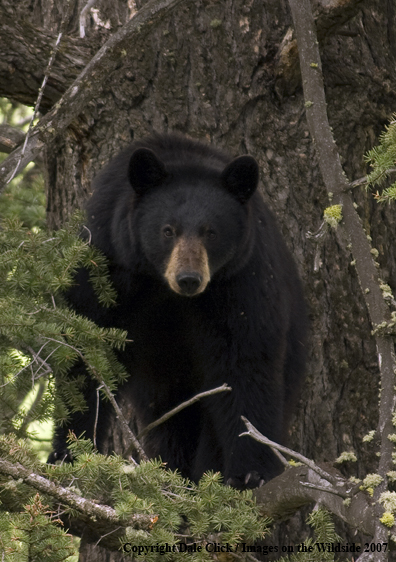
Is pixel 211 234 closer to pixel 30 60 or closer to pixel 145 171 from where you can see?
pixel 145 171

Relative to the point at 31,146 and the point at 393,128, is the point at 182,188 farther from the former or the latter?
the point at 393,128

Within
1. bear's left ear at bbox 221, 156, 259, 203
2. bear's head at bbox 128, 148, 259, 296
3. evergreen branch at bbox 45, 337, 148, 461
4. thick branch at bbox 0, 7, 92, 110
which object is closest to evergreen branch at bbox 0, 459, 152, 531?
evergreen branch at bbox 45, 337, 148, 461

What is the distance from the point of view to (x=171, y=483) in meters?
2.91

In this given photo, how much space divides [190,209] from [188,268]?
461mm

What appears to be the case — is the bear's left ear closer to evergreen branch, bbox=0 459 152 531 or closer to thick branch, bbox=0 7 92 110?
thick branch, bbox=0 7 92 110

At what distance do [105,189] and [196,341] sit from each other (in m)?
1.03

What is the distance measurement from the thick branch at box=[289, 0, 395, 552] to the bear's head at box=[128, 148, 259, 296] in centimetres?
78

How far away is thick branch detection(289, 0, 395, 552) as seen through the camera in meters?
2.43

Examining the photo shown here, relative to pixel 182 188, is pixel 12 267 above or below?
below

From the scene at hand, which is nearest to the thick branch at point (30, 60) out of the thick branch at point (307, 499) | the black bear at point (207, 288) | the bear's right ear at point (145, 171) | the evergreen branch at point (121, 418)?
the black bear at point (207, 288)

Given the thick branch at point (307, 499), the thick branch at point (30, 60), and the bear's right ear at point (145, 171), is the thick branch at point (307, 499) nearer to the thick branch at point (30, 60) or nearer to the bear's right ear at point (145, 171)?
the bear's right ear at point (145, 171)

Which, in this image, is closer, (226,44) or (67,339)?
Answer: (67,339)

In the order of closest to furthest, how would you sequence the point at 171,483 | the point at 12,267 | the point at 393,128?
the point at 393,128, the point at 171,483, the point at 12,267

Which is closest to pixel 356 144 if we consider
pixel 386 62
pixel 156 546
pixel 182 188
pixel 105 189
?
pixel 386 62
